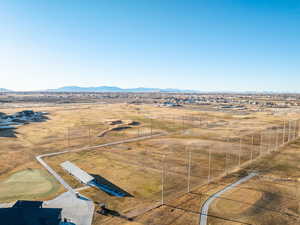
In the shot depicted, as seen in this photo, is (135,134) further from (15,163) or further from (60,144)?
(15,163)

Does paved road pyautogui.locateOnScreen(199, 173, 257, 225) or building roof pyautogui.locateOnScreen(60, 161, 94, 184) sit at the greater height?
building roof pyautogui.locateOnScreen(60, 161, 94, 184)

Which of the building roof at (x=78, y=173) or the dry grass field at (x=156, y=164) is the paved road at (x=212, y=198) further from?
the building roof at (x=78, y=173)

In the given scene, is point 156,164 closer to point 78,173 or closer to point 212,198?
point 78,173

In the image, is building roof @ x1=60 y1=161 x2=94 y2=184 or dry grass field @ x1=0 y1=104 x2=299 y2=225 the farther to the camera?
building roof @ x1=60 y1=161 x2=94 y2=184

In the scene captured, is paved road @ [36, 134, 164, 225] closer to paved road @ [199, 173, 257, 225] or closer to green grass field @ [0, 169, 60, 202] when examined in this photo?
green grass field @ [0, 169, 60, 202]

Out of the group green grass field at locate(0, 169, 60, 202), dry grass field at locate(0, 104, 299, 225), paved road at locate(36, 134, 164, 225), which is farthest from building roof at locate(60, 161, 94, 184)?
green grass field at locate(0, 169, 60, 202)

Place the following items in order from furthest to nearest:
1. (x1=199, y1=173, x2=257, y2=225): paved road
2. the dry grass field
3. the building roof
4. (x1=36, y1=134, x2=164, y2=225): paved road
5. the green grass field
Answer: the building roof
the green grass field
the dry grass field
(x1=199, y1=173, x2=257, y2=225): paved road
(x1=36, y1=134, x2=164, y2=225): paved road

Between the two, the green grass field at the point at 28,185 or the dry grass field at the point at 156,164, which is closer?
the dry grass field at the point at 156,164

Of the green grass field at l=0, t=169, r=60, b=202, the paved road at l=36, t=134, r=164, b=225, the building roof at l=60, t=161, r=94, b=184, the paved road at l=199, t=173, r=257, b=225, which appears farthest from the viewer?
the building roof at l=60, t=161, r=94, b=184

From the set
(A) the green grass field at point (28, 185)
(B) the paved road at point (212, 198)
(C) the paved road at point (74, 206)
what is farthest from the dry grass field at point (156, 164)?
(C) the paved road at point (74, 206)
